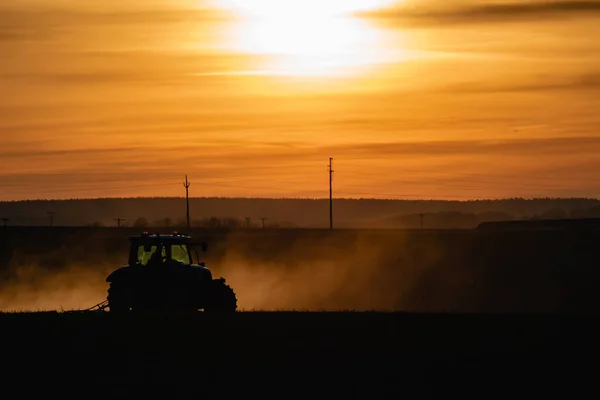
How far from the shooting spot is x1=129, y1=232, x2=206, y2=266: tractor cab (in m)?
36.6

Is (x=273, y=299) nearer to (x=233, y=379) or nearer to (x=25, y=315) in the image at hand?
(x=25, y=315)

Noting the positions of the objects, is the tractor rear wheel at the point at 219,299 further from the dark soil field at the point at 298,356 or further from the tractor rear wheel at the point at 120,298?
the dark soil field at the point at 298,356

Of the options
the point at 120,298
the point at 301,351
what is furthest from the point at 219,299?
the point at 301,351

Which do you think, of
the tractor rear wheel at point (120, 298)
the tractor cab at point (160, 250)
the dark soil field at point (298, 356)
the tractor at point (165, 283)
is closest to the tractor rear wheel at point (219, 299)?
the tractor at point (165, 283)

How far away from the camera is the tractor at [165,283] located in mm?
36719

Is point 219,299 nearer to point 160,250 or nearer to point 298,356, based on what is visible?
point 160,250

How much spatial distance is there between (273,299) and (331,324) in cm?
3726

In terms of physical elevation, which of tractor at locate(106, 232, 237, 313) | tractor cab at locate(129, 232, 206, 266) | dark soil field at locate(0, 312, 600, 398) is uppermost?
tractor cab at locate(129, 232, 206, 266)

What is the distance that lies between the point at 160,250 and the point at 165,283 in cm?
90

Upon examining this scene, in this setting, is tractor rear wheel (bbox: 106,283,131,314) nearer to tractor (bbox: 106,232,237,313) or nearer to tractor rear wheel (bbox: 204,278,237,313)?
tractor (bbox: 106,232,237,313)

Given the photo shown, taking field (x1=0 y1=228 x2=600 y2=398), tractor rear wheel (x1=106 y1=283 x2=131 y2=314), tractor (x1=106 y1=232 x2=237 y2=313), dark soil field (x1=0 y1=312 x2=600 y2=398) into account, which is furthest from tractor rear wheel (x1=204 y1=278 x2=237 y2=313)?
dark soil field (x1=0 y1=312 x2=600 y2=398)

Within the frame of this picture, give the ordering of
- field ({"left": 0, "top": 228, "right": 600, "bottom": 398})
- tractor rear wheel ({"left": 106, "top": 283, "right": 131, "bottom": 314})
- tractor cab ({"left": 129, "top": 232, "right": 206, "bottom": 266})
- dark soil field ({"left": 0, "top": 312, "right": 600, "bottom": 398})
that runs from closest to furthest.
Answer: dark soil field ({"left": 0, "top": 312, "right": 600, "bottom": 398}), field ({"left": 0, "top": 228, "right": 600, "bottom": 398}), tractor cab ({"left": 129, "top": 232, "right": 206, "bottom": 266}), tractor rear wheel ({"left": 106, "top": 283, "right": 131, "bottom": 314})

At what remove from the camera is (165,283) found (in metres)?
36.9

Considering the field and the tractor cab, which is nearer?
the field
